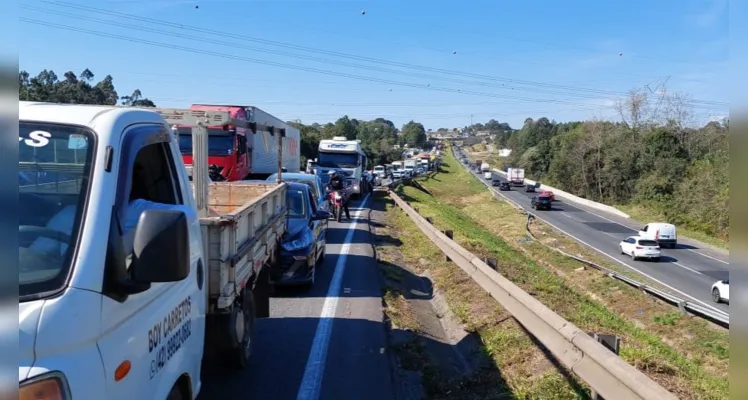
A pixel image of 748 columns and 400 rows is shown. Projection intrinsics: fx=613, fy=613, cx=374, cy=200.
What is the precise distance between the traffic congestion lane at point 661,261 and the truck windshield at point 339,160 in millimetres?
15606

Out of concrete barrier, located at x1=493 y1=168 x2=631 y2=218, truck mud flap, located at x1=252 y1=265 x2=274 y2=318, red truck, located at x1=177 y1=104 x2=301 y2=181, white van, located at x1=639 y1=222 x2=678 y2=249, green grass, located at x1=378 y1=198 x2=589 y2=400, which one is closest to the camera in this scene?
green grass, located at x1=378 y1=198 x2=589 y2=400

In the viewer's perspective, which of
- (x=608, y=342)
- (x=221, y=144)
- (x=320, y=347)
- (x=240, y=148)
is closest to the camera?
(x=608, y=342)

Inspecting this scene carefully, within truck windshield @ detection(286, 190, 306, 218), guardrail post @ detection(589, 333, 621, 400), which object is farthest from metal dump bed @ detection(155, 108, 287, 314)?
truck windshield @ detection(286, 190, 306, 218)

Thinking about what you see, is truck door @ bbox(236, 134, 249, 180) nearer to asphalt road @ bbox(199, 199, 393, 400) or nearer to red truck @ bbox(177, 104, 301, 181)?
red truck @ bbox(177, 104, 301, 181)

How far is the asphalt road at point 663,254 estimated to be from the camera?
26.6 m

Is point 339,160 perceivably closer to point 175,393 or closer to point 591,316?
point 591,316

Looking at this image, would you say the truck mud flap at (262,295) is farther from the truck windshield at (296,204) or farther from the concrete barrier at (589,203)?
the concrete barrier at (589,203)

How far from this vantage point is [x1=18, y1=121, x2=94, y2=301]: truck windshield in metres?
2.39

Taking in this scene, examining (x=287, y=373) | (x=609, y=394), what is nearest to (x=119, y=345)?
(x=609, y=394)

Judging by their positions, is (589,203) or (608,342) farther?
(589,203)

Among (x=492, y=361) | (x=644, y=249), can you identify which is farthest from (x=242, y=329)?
(x=644, y=249)

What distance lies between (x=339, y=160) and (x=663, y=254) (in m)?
20.3

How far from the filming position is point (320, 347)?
23.5 ft

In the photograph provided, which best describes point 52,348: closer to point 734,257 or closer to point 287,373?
point 734,257
